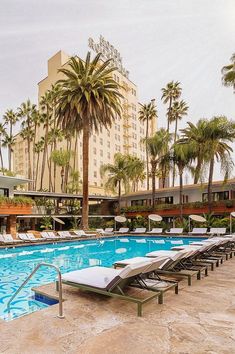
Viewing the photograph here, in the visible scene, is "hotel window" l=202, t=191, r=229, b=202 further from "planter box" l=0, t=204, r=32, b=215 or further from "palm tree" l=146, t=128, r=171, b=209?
"planter box" l=0, t=204, r=32, b=215

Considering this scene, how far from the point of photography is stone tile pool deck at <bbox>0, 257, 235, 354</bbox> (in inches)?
163

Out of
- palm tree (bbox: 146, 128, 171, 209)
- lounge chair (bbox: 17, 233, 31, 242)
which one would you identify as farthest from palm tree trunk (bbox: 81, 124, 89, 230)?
palm tree (bbox: 146, 128, 171, 209)

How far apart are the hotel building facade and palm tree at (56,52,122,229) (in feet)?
71.1

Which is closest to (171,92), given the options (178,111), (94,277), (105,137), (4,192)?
(178,111)

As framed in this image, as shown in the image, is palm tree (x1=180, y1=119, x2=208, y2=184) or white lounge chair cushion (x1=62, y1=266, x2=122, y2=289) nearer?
white lounge chair cushion (x1=62, y1=266, x2=122, y2=289)

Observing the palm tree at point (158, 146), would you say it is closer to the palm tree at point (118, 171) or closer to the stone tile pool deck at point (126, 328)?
the palm tree at point (118, 171)

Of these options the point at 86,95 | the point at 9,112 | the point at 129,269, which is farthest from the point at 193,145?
the point at 9,112

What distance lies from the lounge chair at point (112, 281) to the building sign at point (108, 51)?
60.6m

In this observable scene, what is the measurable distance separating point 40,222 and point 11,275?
2329 cm

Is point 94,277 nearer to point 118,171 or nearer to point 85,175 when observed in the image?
point 85,175

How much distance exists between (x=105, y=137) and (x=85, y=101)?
34761 mm

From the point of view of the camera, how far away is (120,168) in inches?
1535

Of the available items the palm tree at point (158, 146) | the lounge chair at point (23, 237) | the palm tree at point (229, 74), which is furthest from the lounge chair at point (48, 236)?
the palm tree at point (229, 74)

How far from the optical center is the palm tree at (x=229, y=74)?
88.9 ft
